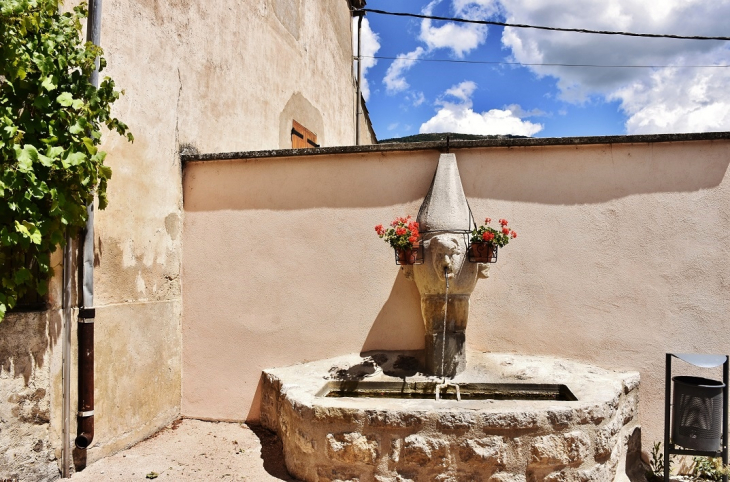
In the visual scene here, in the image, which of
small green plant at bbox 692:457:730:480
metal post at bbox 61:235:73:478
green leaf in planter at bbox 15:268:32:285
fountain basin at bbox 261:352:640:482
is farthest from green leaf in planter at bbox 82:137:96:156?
small green plant at bbox 692:457:730:480

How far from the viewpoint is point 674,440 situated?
14.4 feet

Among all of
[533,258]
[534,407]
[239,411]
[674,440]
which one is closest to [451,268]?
[533,258]

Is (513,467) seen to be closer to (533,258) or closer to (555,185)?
(533,258)

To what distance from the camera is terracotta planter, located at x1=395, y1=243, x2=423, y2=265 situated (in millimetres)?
4730

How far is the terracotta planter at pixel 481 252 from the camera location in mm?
4672

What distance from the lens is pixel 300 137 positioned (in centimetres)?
877

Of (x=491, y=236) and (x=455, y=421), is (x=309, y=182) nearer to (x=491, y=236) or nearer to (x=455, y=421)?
(x=491, y=236)

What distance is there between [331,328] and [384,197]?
146 centimetres

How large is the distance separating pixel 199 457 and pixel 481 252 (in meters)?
3.04

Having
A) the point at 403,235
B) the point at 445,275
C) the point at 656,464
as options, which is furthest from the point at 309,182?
the point at 656,464

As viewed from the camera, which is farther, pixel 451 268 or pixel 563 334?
pixel 563 334

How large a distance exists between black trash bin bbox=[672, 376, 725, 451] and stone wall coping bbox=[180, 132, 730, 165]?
2233 millimetres

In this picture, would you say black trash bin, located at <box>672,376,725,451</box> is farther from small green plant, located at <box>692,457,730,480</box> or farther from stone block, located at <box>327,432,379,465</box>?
stone block, located at <box>327,432,379,465</box>

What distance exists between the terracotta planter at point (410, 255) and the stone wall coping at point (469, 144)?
1142mm
